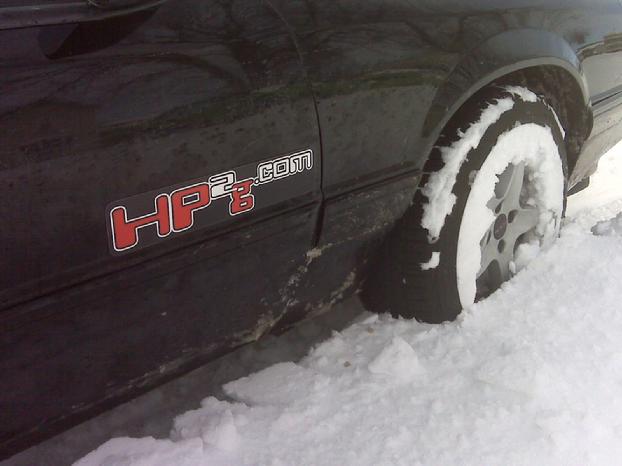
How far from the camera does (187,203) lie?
1.36 metres

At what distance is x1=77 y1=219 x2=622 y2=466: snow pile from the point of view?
1676 millimetres

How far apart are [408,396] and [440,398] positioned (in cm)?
9

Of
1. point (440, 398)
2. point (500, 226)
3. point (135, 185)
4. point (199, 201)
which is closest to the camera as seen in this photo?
point (135, 185)

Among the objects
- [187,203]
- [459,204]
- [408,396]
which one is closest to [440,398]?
[408,396]

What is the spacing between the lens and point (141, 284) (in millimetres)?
1355

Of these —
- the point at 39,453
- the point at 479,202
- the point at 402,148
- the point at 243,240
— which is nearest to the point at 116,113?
the point at 243,240

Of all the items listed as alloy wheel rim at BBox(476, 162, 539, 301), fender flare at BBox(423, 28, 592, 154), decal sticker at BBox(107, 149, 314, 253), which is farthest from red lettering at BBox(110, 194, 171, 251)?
alloy wheel rim at BBox(476, 162, 539, 301)

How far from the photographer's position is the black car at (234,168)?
46.5 inches

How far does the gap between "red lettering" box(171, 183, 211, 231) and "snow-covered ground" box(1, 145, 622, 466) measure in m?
0.65

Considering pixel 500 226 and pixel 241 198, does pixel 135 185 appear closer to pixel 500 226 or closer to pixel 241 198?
pixel 241 198

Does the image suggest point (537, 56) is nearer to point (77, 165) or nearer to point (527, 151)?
point (527, 151)

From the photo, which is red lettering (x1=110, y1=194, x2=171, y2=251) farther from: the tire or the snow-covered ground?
the tire

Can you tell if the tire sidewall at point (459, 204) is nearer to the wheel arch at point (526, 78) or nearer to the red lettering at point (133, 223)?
the wheel arch at point (526, 78)

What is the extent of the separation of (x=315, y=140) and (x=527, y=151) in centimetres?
94
